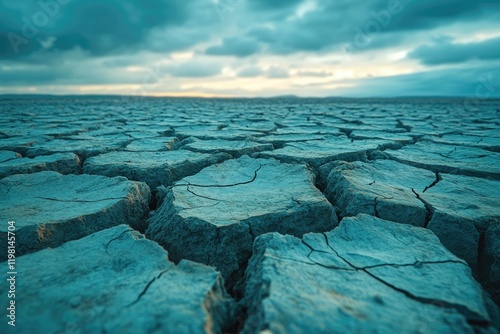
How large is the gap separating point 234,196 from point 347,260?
0.70m

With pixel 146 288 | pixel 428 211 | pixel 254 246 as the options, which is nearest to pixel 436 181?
pixel 428 211

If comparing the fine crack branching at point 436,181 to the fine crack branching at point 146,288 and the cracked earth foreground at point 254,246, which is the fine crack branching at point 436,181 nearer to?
the cracked earth foreground at point 254,246

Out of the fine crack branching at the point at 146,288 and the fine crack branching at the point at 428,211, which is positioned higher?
the fine crack branching at the point at 146,288

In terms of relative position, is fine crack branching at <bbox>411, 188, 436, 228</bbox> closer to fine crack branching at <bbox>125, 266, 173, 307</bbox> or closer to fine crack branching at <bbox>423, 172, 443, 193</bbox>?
fine crack branching at <bbox>423, 172, 443, 193</bbox>

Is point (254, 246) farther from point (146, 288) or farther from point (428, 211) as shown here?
point (428, 211)

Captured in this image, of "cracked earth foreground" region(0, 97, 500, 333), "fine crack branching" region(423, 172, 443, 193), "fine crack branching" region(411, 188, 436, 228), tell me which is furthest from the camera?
"fine crack branching" region(423, 172, 443, 193)

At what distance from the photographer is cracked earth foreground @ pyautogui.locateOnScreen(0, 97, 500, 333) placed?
0.73 m

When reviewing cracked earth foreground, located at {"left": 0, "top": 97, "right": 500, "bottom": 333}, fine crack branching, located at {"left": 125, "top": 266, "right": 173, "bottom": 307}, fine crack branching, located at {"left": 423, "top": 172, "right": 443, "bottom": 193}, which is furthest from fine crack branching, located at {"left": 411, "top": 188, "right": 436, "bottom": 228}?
fine crack branching, located at {"left": 125, "top": 266, "right": 173, "bottom": 307}

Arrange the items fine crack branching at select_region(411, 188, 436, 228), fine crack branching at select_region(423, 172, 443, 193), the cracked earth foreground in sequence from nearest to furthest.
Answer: the cracked earth foreground < fine crack branching at select_region(411, 188, 436, 228) < fine crack branching at select_region(423, 172, 443, 193)

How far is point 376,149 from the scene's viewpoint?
2.58 metres

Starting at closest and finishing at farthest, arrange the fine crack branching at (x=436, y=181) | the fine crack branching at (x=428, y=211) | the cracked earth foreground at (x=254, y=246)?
the cracked earth foreground at (x=254, y=246)
the fine crack branching at (x=428, y=211)
the fine crack branching at (x=436, y=181)

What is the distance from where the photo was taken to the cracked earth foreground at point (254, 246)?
0.73 m

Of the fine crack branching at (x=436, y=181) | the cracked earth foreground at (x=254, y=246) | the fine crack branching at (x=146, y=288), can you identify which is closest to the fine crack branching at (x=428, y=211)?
the cracked earth foreground at (x=254, y=246)

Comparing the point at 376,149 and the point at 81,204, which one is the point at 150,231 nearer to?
the point at 81,204
